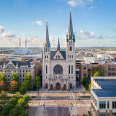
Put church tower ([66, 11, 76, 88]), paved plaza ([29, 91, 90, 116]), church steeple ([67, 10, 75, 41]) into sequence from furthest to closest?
1. church steeple ([67, 10, 75, 41])
2. church tower ([66, 11, 76, 88])
3. paved plaza ([29, 91, 90, 116])

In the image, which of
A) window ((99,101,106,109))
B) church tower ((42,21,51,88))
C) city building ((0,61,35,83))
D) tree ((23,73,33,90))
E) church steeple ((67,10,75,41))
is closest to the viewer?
window ((99,101,106,109))

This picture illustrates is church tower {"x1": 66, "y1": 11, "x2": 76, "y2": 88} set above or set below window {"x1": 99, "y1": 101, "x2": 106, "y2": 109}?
above

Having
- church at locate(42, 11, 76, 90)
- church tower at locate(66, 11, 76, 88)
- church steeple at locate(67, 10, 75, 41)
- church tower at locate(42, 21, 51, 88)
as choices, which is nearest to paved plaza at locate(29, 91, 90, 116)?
church tower at locate(66, 11, 76, 88)

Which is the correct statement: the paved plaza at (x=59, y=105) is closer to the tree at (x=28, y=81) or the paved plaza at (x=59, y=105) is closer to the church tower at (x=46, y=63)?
the tree at (x=28, y=81)

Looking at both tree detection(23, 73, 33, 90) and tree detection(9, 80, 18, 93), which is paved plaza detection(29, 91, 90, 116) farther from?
tree detection(9, 80, 18, 93)

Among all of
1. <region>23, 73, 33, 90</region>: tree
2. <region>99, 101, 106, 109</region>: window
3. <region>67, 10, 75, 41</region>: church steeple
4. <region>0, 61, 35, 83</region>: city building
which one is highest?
<region>67, 10, 75, 41</region>: church steeple

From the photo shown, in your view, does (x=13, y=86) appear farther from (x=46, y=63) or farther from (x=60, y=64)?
(x=60, y=64)

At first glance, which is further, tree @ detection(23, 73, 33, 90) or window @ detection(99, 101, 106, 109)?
tree @ detection(23, 73, 33, 90)

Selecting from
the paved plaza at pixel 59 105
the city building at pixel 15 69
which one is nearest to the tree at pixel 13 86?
the paved plaza at pixel 59 105

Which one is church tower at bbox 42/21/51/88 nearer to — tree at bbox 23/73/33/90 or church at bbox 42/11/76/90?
church at bbox 42/11/76/90

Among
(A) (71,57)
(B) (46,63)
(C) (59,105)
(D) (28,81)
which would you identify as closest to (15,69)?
(D) (28,81)
